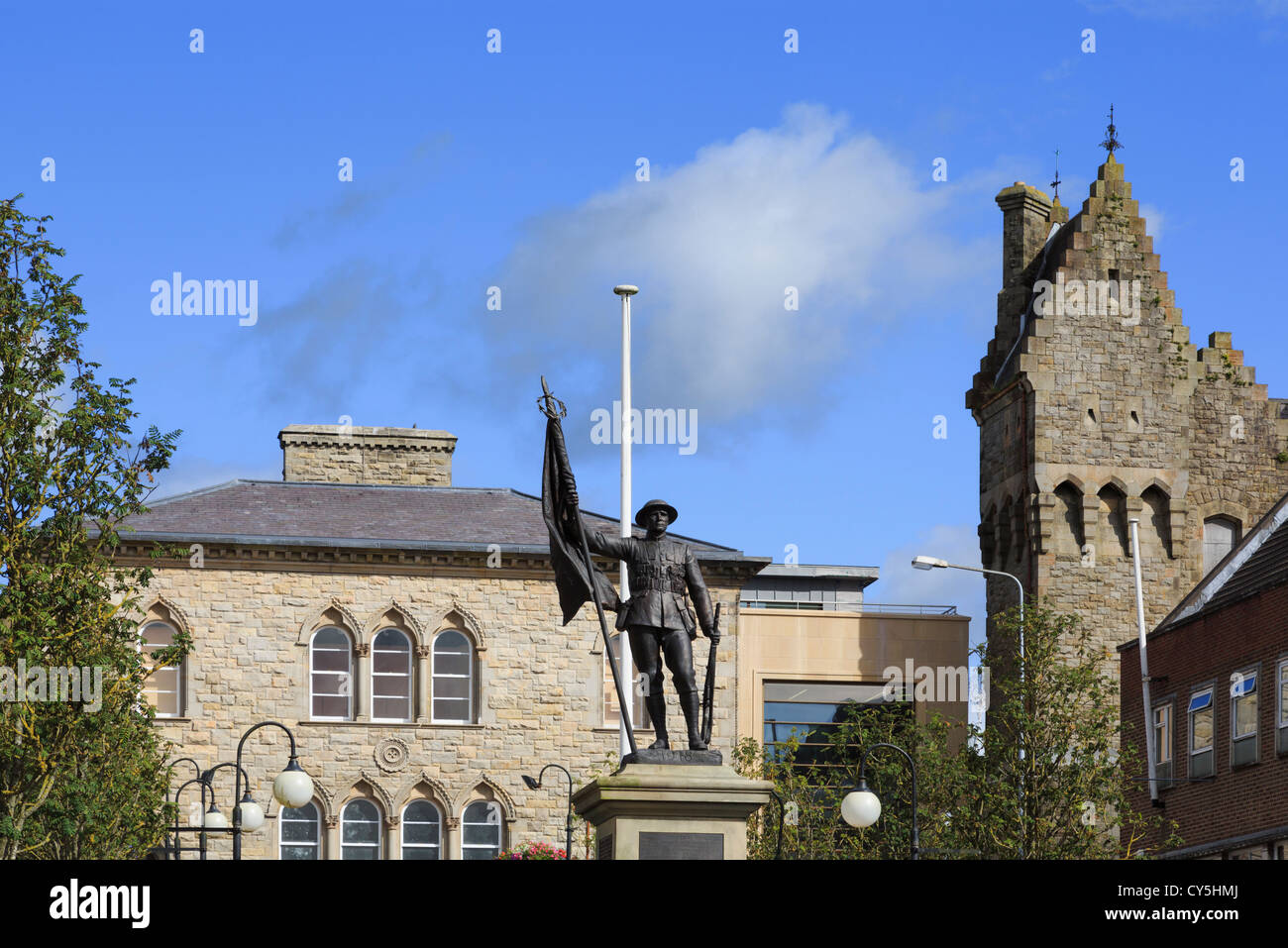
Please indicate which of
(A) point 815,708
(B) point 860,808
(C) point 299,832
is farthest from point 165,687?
(B) point 860,808

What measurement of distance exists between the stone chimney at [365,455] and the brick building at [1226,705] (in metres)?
21.5

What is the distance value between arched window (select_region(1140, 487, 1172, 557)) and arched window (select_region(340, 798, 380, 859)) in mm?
20846

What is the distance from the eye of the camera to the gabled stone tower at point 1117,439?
54312 mm

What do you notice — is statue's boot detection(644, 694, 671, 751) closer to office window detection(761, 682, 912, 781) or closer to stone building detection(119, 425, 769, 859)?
stone building detection(119, 425, 769, 859)

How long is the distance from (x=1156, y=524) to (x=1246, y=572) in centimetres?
1398

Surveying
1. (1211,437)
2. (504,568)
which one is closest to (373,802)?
(504,568)

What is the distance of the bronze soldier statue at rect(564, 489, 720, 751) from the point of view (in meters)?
17.1

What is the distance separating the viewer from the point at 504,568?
51000 millimetres

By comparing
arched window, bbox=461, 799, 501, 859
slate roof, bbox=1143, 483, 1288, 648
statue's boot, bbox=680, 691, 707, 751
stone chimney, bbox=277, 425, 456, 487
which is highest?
stone chimney, bbox=277, 425, 456, 487

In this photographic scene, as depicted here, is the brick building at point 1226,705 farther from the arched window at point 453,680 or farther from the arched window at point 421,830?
the arched window at point 421,830

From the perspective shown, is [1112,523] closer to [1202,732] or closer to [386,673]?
[1202,732]

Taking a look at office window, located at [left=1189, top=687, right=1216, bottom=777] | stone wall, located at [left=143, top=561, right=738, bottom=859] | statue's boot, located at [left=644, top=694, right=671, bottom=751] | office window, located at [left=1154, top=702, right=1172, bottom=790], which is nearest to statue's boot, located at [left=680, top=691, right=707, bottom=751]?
statue's boot, located at [left=644, top=694, right=671, bottom=751]
